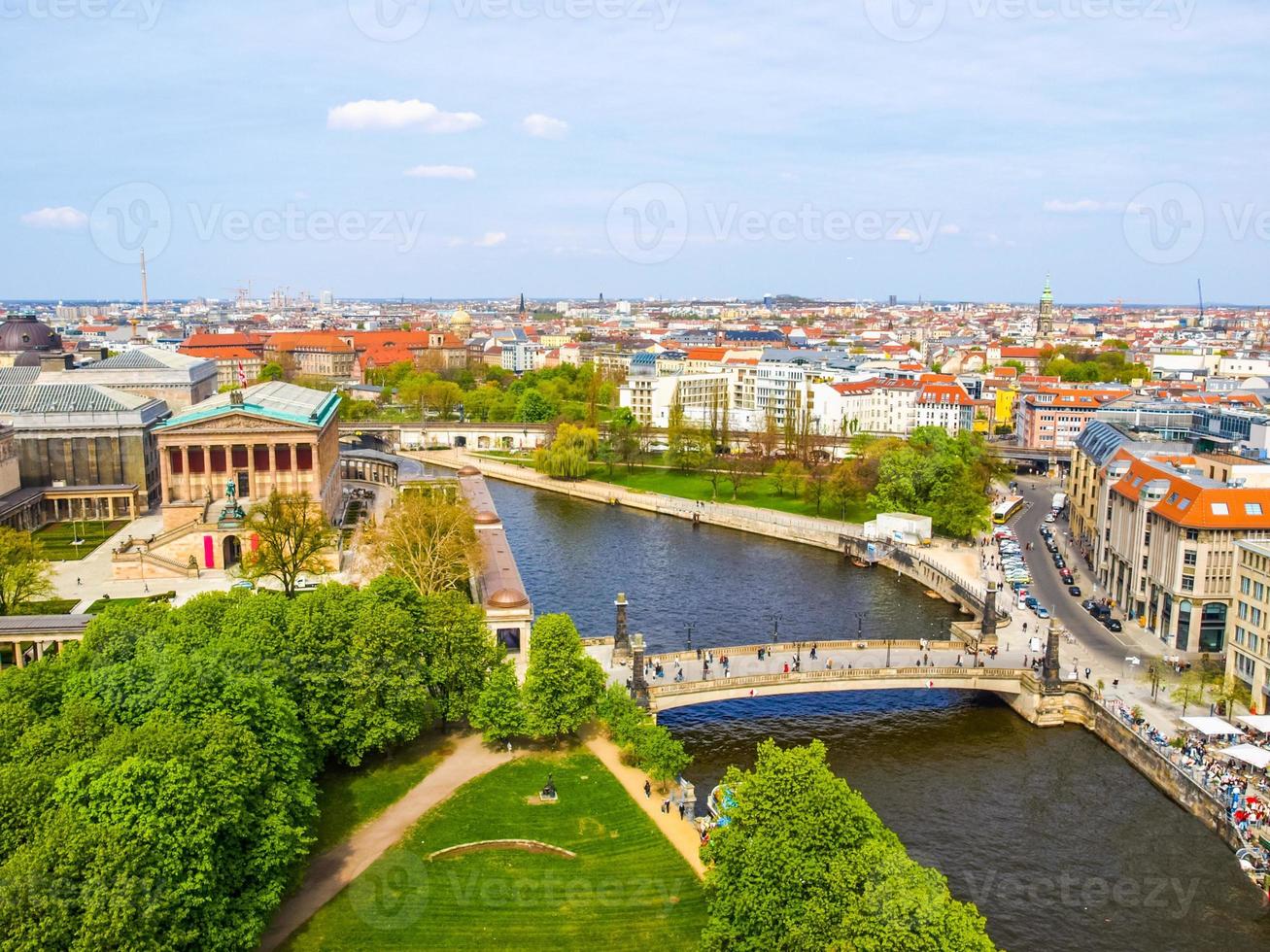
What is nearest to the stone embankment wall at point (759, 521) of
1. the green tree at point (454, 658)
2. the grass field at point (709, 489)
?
the grass field at point (709, 489)

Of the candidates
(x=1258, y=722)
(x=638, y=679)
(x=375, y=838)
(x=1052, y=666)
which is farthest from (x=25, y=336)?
(x=1258, y=722)

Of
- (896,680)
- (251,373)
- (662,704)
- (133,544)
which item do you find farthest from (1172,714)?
(251,373)

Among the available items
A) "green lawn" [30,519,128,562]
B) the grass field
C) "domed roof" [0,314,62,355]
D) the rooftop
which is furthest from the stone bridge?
"domed roof" [0,314,62,355]

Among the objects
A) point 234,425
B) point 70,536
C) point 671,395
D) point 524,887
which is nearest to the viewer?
point 524,887

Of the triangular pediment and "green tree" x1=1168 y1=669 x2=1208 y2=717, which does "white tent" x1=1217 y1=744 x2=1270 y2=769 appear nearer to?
"green tree" x1=1168 y1=669 x2=1208 y2=717

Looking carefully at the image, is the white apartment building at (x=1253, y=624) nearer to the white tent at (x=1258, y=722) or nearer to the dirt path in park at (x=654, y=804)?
the white tent at (x=1258, y=722)

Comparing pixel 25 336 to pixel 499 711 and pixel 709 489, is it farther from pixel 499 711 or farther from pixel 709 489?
pixel 499 711
